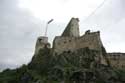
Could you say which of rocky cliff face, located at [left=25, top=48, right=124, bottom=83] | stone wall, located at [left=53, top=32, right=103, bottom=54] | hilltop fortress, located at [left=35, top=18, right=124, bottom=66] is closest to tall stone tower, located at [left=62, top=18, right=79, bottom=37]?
hilltop fortress, located at [left=35, top=18, right=124, bottom=66]

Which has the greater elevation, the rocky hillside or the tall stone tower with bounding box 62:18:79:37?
the tall stone tower with bounding box 62:18:79:37

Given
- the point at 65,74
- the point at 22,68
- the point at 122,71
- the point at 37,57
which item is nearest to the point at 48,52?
the point at 37,57

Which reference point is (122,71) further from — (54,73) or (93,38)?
(54,73)

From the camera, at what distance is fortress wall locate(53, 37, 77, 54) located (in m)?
64.9

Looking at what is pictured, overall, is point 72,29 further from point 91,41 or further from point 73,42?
point 91,41

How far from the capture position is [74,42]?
214 feet

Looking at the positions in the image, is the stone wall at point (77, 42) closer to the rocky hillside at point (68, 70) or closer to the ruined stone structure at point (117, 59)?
the rocky hillside at point (68, 70)

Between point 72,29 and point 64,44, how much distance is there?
5319 mm

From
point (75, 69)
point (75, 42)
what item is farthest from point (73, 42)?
point (75, 69)

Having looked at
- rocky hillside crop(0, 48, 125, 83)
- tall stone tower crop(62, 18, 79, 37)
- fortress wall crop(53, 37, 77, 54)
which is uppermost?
tall stone tower crop(62, 18, 79, 37)

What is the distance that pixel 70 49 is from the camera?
212ft

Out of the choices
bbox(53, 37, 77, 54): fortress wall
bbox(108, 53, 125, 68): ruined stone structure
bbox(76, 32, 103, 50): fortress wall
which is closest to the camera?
bbox(76, 32, 103, 50): fortress wall

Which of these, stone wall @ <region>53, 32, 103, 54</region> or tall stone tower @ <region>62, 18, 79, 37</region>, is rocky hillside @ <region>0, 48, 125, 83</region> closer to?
stone wall @ <region>53, 32, 103, 54</region>

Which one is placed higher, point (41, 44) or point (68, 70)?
point (41, 44)
